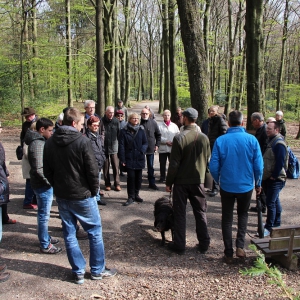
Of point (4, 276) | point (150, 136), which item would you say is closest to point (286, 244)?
point (4, 276)

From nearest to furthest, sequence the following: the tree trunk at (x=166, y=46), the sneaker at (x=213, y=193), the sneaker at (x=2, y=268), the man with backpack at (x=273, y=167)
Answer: the sneaker at (x=2, y=268) < the man with backpack at (x=273, y=167) < the sneaker at (x=213, y=193) < the tree trunk at (x=166, y=46)

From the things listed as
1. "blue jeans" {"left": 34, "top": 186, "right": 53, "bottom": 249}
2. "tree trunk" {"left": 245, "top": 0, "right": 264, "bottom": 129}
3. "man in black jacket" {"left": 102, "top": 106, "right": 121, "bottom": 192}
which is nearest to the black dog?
"blue jeans" {"left": 34, "top": 186, "right": 53, "bottom": 249}

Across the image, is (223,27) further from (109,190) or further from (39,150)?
(39,150)

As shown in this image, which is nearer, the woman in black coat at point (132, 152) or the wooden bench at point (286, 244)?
the wooden bench at point (286, 244)

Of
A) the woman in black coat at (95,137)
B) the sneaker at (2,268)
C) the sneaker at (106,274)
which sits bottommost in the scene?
the sneaker at (106,274)

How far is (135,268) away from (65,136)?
6.56 feet

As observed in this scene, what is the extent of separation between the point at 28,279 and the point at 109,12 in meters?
14.3

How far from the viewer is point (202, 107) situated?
282 inches

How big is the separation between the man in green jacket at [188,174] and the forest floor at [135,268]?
0.34 m

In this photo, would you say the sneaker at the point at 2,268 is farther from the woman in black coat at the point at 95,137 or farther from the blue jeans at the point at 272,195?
the blue jeans at the point at 272,195

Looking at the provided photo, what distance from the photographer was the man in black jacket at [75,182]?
129 inches

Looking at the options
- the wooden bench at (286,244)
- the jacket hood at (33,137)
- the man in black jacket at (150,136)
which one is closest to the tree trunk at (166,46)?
the man in black jacket at (150,136)

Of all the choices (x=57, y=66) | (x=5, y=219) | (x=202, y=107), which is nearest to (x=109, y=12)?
(x=57, y=66)

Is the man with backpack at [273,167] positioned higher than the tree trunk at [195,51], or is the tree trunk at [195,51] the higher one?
the tree trunk at [195,51]
